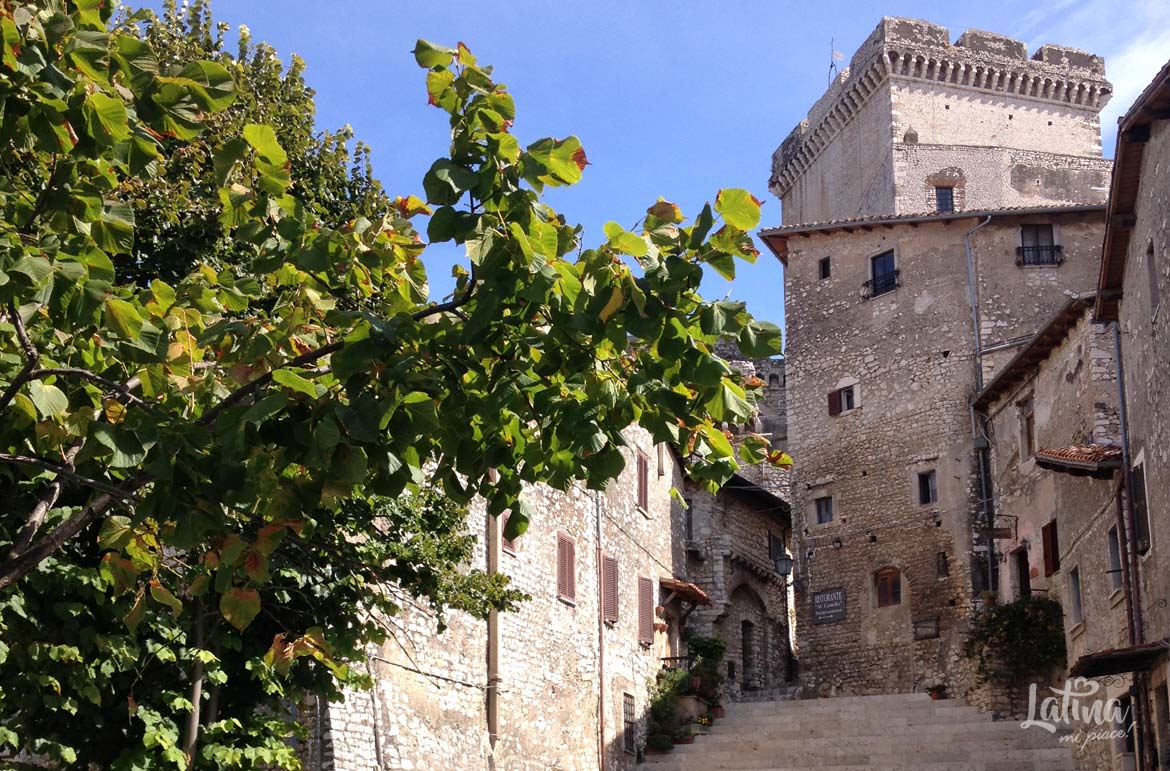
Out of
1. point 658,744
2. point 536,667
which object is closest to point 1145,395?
point 536,667

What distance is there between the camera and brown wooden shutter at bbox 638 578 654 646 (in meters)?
30.5

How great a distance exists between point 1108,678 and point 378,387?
16349mm

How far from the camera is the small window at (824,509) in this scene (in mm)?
37312

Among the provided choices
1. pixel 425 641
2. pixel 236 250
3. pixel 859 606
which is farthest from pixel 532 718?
pixel 859 606

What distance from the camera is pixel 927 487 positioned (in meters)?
35.4

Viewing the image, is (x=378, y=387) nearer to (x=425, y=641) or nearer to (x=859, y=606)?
(x=425, y=641)

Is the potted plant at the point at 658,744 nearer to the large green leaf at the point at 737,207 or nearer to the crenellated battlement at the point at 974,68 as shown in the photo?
the large green leaf at the point at 737,207

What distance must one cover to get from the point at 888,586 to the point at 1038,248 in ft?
30.5

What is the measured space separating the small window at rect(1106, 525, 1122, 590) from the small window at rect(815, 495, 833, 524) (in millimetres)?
16218

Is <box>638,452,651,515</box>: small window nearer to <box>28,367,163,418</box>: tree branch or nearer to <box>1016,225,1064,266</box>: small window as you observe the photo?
<box>1016,225,1064,266</box>: small window

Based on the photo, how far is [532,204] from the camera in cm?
757

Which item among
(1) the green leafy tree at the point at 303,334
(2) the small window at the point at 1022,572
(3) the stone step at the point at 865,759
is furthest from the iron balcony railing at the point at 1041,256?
→ (1) the green leafy tree at the point at 303,334

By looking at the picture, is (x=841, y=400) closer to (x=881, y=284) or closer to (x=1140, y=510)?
(x=881, y=284)

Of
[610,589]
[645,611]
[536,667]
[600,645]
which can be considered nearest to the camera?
[536,667]
